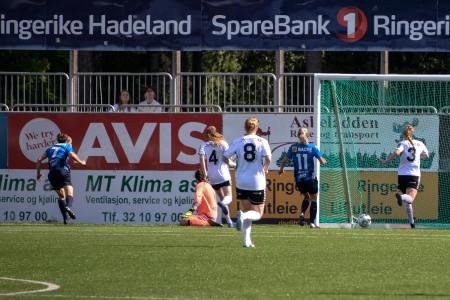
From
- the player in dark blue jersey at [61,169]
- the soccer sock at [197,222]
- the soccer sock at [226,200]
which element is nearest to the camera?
the soccer sock at [226,200]

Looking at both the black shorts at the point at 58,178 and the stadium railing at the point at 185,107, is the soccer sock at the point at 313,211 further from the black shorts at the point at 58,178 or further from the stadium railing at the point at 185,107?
the black shorts at the point at 58,178

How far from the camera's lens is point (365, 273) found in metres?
Result: 9.20

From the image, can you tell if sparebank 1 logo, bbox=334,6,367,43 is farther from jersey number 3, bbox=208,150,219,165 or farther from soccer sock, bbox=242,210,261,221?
soccer sock, bbox=242,210,261,221

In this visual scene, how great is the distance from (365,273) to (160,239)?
5075 millimetres

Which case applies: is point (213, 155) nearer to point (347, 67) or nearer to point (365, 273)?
point (365, 273)

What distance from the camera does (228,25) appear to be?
784 inches

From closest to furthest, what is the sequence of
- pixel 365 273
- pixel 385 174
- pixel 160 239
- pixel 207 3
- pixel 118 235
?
pixel 365 273 < pixel 160 239 < pixel 118 235 < pixel 385 174 < pixel 207 3

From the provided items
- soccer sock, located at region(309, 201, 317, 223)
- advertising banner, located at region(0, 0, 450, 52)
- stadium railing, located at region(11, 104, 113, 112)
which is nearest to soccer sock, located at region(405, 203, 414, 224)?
soccer sock, located at region(309, 201, 317, 223)

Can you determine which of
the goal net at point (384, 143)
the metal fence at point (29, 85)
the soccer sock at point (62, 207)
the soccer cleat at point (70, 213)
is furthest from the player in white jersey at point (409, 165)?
the metal fence at point (29, 85)

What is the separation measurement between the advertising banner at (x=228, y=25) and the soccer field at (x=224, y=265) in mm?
→ 6048

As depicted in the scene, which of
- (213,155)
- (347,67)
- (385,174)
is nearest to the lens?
(213,155)

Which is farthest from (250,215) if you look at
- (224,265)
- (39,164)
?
(39,164)

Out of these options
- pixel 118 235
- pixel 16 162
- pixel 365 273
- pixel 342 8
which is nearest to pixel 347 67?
pixel 342 8

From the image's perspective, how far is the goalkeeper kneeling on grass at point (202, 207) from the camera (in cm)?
1772
